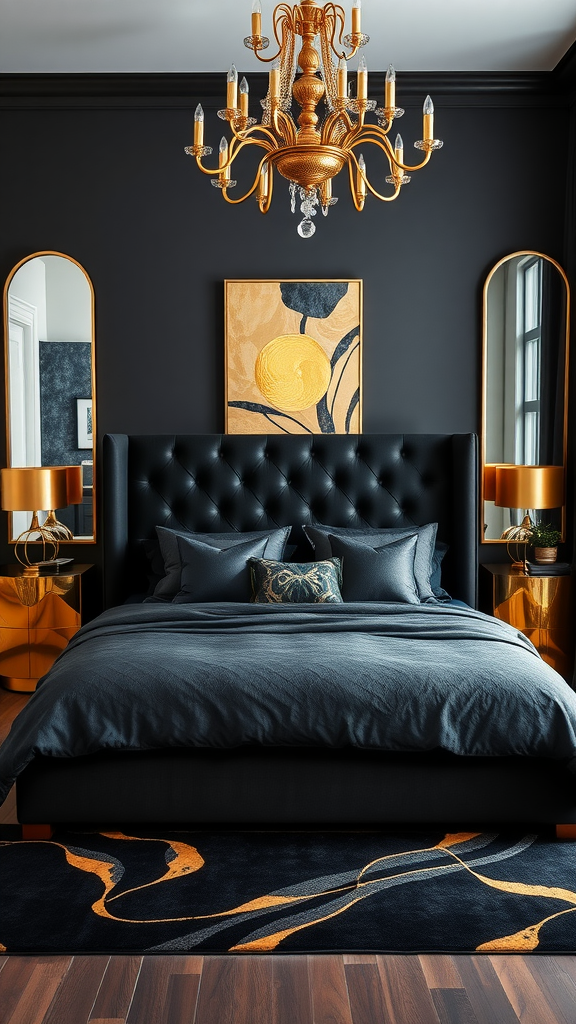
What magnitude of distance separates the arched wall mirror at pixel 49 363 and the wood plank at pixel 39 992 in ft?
9.90

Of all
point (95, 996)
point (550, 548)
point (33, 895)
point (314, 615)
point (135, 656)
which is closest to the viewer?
point (95, 996)

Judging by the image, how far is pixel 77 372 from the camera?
4.73m

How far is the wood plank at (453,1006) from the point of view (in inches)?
75.8

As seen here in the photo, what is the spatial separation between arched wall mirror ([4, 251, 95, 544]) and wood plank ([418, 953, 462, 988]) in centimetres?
332

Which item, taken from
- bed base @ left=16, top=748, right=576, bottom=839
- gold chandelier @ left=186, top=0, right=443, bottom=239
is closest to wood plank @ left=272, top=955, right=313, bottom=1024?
bed base @ left=16, top=748, right=576, bottom=839

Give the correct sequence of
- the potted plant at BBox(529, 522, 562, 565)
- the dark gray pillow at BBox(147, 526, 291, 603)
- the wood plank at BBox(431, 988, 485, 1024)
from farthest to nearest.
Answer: the potted plant at BBox(529, 522, 562, 565) → the dark gray pillow at BBox(147, 526, 291, 603) → the wood plank at BBox(431, 988, 485, 1024)

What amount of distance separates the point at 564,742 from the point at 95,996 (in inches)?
61.8

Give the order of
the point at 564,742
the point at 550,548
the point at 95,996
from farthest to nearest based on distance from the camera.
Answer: the point at 550,548 → the point at 564,742 → the point at 95,996

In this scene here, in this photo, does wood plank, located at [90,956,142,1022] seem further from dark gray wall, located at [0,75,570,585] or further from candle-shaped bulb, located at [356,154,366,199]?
dark gray wall, located at [0,75,570,585]

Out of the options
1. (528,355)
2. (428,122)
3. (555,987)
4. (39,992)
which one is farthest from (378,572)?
(39,992)

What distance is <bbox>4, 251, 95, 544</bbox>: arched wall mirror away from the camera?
4711 millimetres

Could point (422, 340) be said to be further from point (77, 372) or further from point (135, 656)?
point (135, 656)

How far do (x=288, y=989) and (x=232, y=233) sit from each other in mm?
3803

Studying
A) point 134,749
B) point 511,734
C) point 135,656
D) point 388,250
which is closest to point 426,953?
point 511,734
